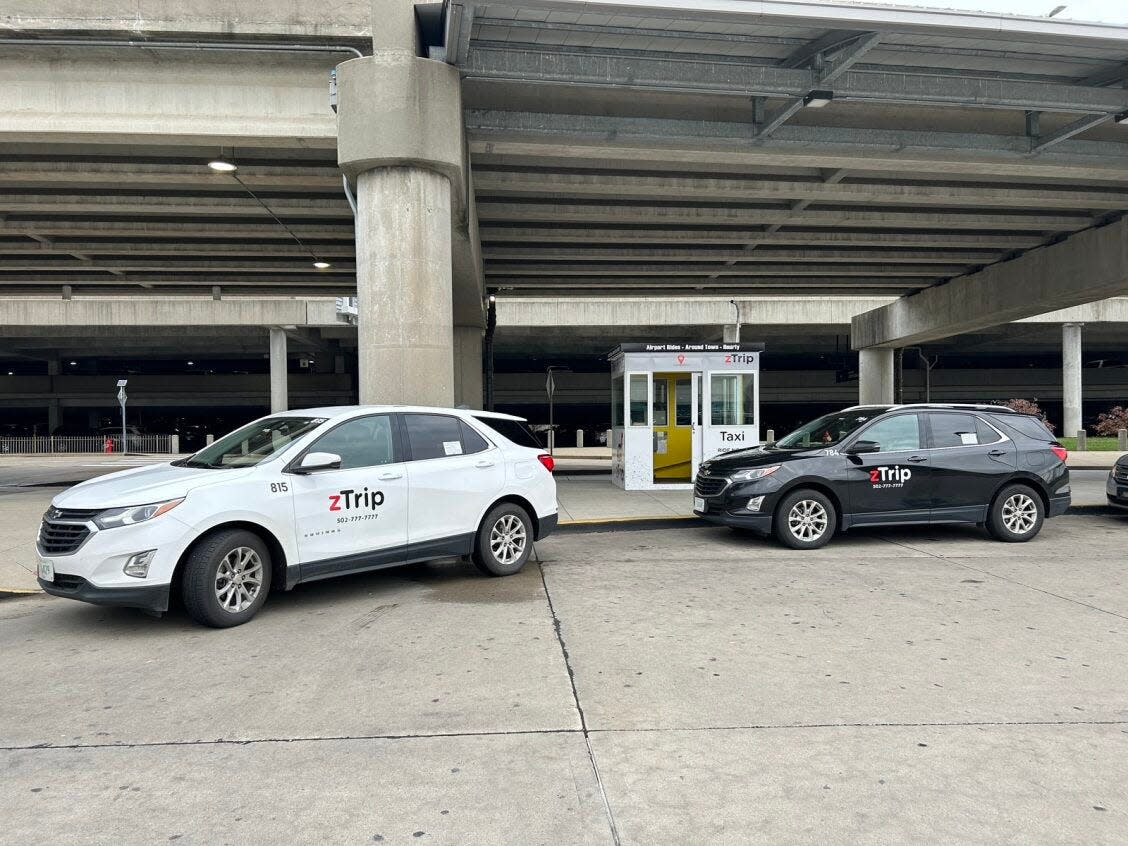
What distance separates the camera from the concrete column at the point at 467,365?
2311cm

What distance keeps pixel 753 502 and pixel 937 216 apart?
10.8 m

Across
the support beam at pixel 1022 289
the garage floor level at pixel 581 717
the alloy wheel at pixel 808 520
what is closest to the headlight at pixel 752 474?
the alloy wheel at pixel 808 520

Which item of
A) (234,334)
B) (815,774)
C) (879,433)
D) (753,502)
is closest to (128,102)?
(753,502)

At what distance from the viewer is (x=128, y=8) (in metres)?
9.47

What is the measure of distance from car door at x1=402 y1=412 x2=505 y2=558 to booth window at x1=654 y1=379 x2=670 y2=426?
7.58m

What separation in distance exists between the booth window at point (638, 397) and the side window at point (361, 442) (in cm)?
804

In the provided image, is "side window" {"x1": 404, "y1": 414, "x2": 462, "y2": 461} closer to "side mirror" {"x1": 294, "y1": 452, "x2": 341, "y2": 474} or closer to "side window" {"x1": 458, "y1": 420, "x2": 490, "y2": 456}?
"side window" {"x1": 458, "y1": 420, "x2": 490, "y2": 456}

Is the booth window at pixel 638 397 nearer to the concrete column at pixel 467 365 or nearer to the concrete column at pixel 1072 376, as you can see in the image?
the concrete column at pixel 467 365

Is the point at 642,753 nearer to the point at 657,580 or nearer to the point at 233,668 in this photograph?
the point at 233,668

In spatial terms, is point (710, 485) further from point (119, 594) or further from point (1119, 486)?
point (1119, 486)

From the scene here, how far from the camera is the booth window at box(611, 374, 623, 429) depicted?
15.1 meters

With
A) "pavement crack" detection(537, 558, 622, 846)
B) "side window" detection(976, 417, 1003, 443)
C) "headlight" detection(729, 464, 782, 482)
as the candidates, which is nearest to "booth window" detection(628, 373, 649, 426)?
"headlight" detection(729, 464, 782, 482)

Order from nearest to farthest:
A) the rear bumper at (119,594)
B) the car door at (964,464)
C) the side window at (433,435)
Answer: the rear bumper at (119,594)
the side window at (433,435)
the car door at (964,464)

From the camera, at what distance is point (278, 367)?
107 feet
